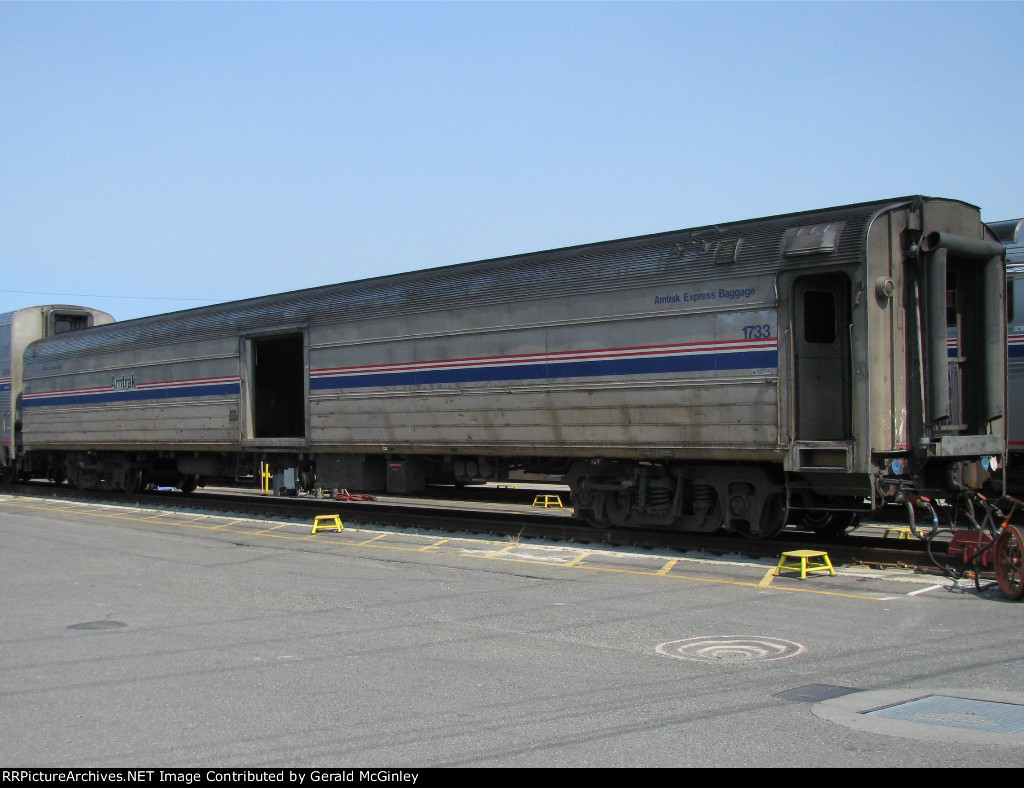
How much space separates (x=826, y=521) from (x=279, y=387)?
1275cm

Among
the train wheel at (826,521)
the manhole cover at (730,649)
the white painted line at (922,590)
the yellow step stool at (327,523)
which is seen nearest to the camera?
the manhole cover at (730,649)

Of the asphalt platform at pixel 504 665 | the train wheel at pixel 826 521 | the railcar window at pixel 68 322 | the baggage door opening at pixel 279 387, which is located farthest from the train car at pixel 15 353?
the train wheel at pixel 826 521

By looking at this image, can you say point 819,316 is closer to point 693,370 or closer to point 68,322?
point 693,370

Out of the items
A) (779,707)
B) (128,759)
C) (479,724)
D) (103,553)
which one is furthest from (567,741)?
(103,553)

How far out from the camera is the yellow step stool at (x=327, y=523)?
48.0 ft

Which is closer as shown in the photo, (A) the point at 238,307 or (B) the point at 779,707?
(B) the point at 779,707

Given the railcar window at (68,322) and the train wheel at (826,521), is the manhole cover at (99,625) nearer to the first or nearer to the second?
the train wheel at (826,521)

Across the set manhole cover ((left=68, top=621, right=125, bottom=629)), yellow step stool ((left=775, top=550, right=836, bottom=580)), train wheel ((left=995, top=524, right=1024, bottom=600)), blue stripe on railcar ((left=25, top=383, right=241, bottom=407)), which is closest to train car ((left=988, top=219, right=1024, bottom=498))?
yellow step stool ((left=775, top=550, right=836, bottom=580))

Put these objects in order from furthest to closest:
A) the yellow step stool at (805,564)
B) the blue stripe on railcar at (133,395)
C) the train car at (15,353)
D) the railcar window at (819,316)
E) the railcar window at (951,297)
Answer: the train car at (15,353) → the blue stripe on railcar at (133,395) → the railcar window at (951,297) → the railcar window at (819,316) → the yellow step stool at (805,564)

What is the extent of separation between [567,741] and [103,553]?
9.32 metres

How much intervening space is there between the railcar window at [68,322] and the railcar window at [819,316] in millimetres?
20493

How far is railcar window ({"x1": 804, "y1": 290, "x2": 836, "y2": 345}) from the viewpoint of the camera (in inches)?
438
